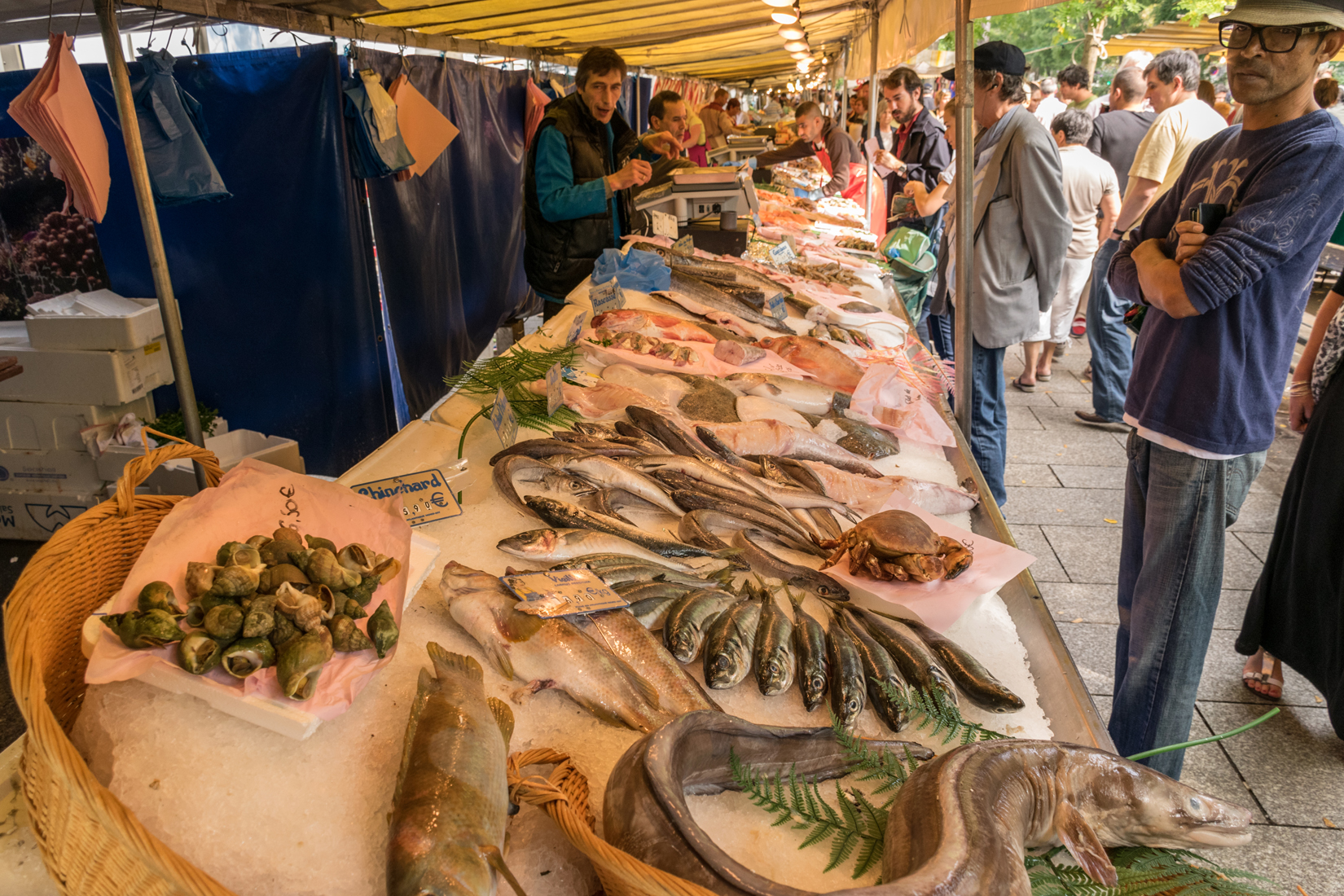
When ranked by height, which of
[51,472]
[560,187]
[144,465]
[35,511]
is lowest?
[35,511]

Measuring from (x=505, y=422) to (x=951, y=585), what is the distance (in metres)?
1.45

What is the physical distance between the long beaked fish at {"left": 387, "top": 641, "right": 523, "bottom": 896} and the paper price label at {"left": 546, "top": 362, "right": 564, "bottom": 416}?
146cm

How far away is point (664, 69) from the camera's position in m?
15.8

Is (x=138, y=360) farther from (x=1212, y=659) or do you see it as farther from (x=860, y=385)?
(x=1212, y=659)

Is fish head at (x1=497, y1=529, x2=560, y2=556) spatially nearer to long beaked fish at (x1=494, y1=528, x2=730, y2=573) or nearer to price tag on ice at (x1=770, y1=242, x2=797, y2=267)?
long beaked fish at (x1=494, y1=528, x2=730, y2=573)

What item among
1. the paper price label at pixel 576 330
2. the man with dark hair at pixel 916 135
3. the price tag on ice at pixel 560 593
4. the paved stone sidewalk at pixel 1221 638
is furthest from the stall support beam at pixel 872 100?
the price tag on ice at pixel 560 593

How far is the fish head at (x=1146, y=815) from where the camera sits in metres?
1.27

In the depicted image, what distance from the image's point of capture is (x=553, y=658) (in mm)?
1585

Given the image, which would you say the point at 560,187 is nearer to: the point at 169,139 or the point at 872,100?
the point at 169,139

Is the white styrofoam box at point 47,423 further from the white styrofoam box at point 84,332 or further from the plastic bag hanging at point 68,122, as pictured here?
the plastic bag hanging at point 68,122

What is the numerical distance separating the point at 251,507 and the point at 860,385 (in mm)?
2286

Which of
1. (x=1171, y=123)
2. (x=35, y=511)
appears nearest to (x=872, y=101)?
(x=1171, y=123)

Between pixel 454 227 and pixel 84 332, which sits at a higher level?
pixel 454 227

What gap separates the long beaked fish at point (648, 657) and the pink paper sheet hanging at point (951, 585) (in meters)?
0.59
